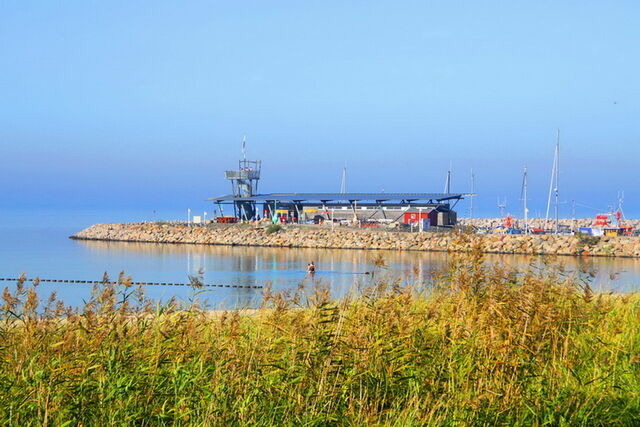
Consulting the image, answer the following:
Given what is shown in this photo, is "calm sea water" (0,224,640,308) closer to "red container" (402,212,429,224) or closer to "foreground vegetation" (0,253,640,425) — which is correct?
"red container" (402,212,429,224)

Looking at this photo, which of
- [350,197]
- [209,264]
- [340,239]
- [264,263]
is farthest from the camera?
[350,197]

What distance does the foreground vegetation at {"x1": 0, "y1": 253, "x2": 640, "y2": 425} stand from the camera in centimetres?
486

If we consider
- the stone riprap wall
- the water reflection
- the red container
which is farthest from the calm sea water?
the red container

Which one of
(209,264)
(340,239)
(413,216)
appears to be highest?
(413,216)

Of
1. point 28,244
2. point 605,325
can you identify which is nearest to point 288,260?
point 28,244

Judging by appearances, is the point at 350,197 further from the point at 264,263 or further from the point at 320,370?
the point at 320,370

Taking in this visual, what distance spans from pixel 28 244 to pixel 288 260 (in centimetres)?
3010

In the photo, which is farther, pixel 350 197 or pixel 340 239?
pixel 350 197

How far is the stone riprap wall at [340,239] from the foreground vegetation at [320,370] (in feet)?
136

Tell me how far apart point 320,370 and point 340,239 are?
54.5 m

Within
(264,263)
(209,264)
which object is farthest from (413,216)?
(209,264)

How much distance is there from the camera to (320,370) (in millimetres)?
5359

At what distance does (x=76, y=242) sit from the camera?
69750mm

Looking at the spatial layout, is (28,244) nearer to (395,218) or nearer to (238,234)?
(238,234)
